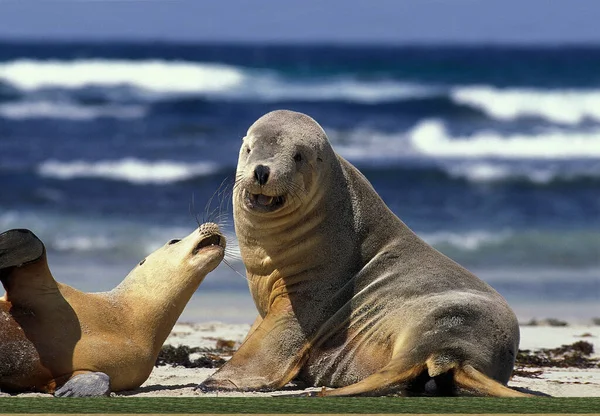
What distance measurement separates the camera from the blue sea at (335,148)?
15.1 m

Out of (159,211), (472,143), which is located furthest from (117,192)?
(472,143)

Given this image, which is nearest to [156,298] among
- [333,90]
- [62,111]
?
[62,111]

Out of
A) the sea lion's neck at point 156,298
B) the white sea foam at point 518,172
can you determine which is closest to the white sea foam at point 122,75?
the white sea foam at point 518,172

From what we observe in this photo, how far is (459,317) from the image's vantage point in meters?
7.14

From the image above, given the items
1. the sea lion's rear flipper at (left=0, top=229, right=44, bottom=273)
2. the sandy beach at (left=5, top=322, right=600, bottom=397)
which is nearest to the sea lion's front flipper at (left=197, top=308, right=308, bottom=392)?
the sandy beach at (left=5, top=322, right=600, bottom=397)

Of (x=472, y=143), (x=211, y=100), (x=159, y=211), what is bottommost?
(x=159, y=211)

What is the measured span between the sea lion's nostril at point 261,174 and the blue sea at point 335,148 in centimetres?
88

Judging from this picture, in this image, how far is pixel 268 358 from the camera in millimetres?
7406

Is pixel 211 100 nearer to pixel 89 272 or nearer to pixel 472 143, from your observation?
pixel 472 143

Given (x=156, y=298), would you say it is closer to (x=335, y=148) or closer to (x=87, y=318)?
(x=87, y=318)

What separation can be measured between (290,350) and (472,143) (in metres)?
20.6

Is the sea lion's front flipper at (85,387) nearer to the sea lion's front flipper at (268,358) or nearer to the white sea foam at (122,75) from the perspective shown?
the sea lion's front flipper at (268,358)

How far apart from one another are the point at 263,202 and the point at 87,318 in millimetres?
1306

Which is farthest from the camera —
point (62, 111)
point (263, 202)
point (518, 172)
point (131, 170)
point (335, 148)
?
point (62, 111)
